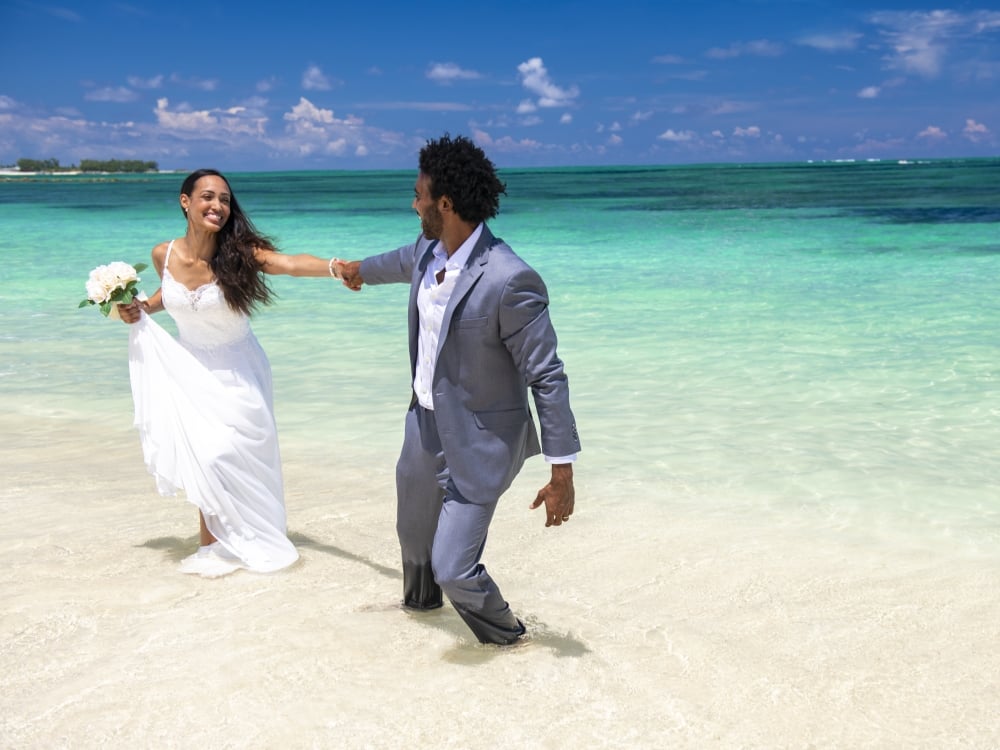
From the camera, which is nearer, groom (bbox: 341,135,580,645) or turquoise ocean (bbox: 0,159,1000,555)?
groom (bbox: 341,135,580,645)

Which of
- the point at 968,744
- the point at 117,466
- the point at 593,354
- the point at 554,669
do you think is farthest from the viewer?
the point at 593,354

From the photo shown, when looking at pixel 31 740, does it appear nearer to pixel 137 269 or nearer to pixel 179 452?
pixel 179 452

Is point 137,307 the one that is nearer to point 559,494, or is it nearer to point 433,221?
point 433,221

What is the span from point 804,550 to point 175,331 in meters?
9.86

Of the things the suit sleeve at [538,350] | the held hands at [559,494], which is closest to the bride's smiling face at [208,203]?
the suit sleeve at [538,350]

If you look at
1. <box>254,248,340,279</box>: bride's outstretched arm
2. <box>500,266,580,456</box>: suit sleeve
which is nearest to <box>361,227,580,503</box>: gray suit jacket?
<box>500,266,580,456</box>: suit sleeve

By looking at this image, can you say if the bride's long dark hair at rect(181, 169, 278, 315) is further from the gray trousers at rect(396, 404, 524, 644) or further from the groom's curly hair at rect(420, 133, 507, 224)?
the groom's curly hair at rect(420, 133, 507, 224)

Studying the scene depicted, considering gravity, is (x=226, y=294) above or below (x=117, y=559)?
above

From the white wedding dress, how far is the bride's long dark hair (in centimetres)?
6

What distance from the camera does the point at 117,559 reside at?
16.5 feet

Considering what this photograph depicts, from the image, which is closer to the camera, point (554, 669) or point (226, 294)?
point (554, 669)

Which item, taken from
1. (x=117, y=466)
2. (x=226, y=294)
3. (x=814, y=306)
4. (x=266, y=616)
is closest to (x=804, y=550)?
(x=266, y=616)

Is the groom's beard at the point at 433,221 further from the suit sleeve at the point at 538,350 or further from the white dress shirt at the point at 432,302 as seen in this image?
the suit sleeve at the point at 538,350

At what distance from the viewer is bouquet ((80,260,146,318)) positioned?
4.77 meters
